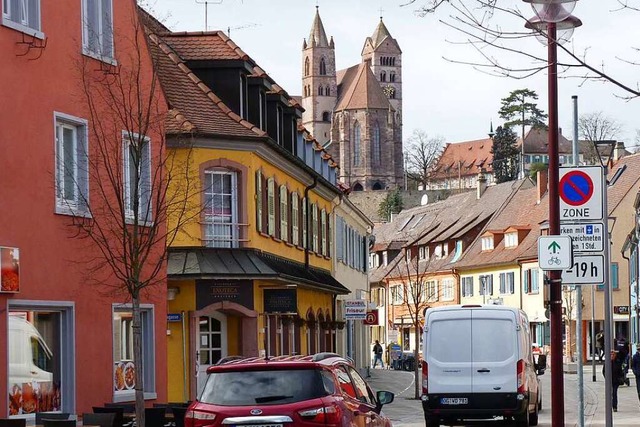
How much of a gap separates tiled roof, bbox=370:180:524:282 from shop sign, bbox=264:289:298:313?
6504cm

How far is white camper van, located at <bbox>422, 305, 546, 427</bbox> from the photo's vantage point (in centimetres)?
2661

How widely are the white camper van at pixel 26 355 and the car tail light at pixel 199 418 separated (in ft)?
21.3

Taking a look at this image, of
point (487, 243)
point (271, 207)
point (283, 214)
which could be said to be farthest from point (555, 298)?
point (487, 243)

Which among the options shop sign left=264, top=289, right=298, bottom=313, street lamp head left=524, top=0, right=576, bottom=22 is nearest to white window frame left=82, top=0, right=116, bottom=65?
street lamp head left=524, top=0, right=576, bottom=22

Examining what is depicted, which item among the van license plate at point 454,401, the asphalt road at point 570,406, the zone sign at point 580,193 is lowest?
the asphalt road at point 570,406

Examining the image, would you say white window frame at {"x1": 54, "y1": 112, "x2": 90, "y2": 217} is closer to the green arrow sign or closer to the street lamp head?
the green arrow sign

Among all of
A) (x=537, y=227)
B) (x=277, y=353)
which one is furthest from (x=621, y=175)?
(x=277, y=353)

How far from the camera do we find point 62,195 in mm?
22000

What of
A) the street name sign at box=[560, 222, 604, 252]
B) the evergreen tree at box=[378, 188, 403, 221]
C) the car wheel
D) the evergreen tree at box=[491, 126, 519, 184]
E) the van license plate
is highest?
the evergreen tree at box=[491, 126, 519, 184]

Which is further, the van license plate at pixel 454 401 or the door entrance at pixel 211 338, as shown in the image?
the door entrance at pixel 211 338

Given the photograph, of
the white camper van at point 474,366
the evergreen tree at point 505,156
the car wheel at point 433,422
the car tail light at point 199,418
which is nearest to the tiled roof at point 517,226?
A: the car wheel at point 433,422

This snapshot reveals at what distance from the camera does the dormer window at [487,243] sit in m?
96.2

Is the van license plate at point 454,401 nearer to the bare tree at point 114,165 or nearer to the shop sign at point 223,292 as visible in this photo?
the bare tree at point 114,165

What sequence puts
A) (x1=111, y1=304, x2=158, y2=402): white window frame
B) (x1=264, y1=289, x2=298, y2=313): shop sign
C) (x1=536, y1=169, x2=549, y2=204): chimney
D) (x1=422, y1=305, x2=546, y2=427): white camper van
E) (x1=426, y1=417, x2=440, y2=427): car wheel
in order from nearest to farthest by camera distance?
(x1=111, y1=304, x2=158, y2=402): white window frame, (x1=422, y1=305, x2=546, y2=427): white camper van, (x1=426, y1=417, x2=440, y2=427): car wheel, (x1=264, y1=289, x2=298, y2=313): shop sign, (x1=536, y1=169, x2=549, y2=204): chimney
